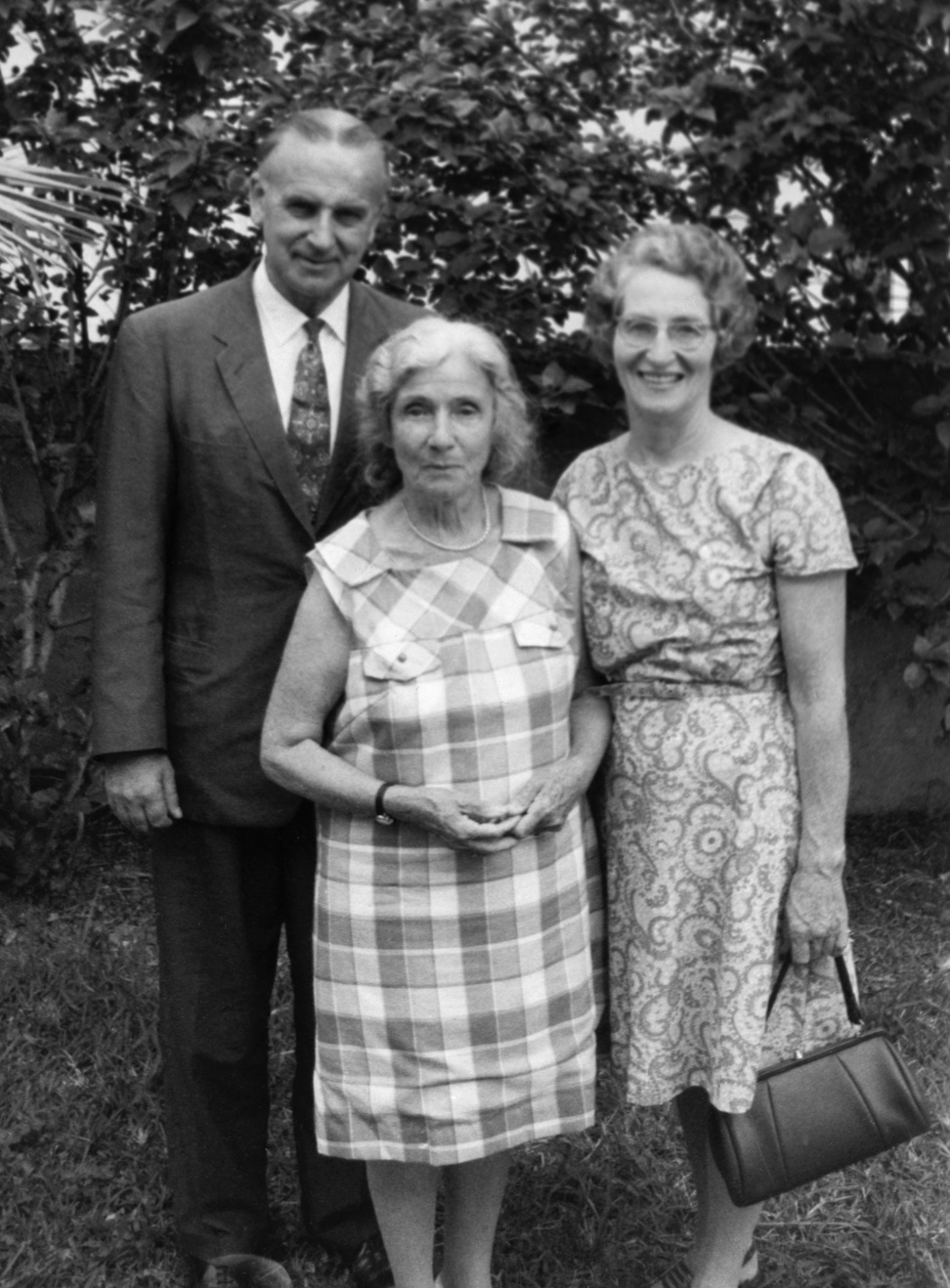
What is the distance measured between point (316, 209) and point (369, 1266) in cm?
203

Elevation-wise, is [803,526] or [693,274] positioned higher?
[693,274]

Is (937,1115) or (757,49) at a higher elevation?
(757,49)

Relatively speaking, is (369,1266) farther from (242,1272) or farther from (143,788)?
(143,788)

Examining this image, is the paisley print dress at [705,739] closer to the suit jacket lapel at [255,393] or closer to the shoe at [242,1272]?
the suit jacket lapel at [255,393]

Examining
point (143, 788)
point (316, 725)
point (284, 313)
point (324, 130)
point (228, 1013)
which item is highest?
point (324, 130)

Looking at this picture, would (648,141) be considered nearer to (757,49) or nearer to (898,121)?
(757,49)

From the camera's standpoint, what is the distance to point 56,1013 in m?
3.76

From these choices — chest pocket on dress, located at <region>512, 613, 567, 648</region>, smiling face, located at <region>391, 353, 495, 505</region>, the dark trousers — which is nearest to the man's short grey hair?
smiling face, located at <region>391, 353, 495, 505</region>

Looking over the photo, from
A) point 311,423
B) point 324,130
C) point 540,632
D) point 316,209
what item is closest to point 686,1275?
point 540,632

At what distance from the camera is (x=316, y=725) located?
7.97 ft

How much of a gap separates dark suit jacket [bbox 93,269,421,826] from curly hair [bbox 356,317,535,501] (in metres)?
0.17

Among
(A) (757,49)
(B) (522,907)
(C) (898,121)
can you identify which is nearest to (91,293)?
(A) (757,49)

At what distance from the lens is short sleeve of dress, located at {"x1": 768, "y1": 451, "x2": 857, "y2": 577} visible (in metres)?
2.42

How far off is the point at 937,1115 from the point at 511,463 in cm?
202
